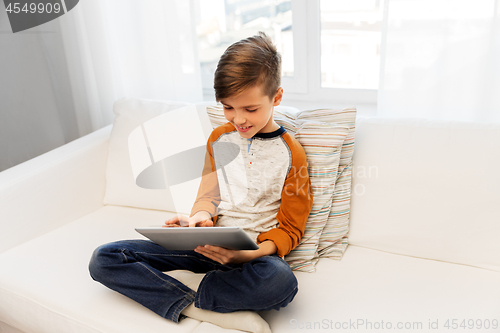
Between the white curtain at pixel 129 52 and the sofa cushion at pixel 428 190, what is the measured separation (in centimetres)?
91

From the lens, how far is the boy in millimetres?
1110

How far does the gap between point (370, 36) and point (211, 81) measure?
30.0 inches

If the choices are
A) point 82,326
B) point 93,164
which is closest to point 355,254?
point 82,326

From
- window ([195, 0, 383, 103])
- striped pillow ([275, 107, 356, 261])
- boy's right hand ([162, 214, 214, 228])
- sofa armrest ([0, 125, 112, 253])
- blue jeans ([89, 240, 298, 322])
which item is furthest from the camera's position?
window ([195, 0, 383, 103])

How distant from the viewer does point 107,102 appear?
2.13 metres

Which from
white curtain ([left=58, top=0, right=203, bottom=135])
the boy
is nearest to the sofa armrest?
white curtain ([left=58, top=0, right=203, bottom=135])

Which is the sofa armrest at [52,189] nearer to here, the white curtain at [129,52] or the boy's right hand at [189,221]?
the white curtain at [129,52]

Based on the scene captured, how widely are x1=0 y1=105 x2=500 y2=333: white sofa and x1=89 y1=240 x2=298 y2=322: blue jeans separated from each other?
48mm

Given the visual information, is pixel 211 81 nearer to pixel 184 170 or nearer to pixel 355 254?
pixel 184 170

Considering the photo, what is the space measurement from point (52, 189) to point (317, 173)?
100cm

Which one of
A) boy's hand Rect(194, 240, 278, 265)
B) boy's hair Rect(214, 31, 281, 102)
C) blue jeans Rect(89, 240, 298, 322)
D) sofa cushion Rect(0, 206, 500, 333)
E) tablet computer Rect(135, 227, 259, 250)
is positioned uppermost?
boy's hair Rect(214, 31, 281, 102)

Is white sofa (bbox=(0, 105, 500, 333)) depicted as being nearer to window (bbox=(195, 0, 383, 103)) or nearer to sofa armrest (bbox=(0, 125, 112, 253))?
sofa armrest (bbox=(0, 125, 112, 253))

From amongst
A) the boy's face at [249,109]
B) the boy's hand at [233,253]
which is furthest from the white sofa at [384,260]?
the boy's face at [249,109]

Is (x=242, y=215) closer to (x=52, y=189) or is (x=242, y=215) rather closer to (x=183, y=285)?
(x=183, y=285)
